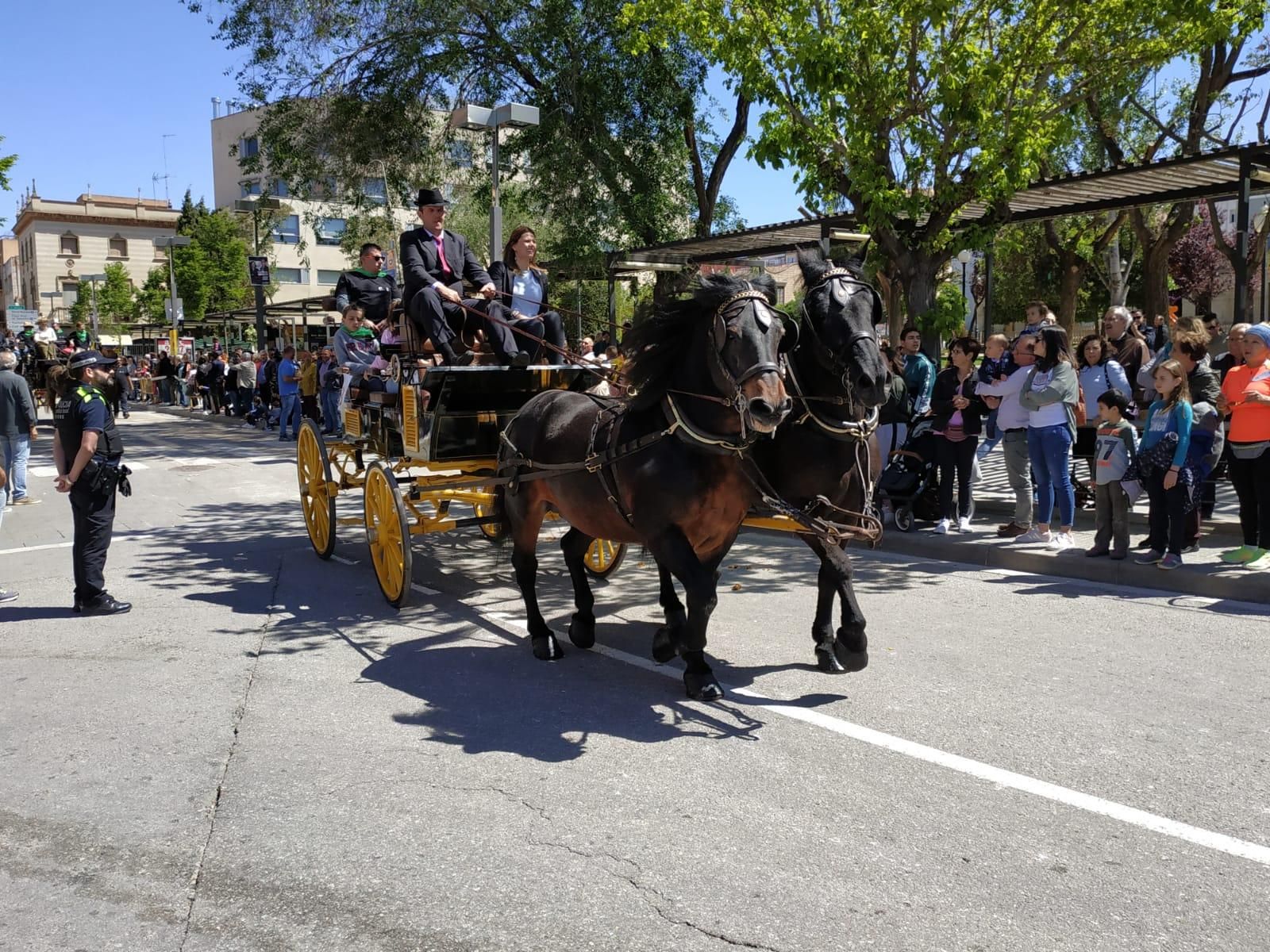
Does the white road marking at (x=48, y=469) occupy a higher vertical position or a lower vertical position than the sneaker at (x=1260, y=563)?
higher

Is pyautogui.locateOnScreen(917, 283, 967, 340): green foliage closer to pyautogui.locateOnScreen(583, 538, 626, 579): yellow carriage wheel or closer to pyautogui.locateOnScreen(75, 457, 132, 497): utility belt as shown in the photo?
pyautogui.locateOnScreen(583, 538, 626, 579): yellow carriage wheel

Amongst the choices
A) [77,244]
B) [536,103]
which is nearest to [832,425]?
[536,103]

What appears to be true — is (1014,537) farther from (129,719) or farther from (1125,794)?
(129,719)

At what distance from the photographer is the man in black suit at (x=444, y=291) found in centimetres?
740

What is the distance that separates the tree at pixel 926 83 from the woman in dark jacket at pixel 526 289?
431cm

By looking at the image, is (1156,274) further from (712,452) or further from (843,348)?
(712,452)

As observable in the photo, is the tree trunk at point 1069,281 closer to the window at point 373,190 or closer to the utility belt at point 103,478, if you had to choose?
the window at point 373,190

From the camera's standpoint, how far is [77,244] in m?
87.4

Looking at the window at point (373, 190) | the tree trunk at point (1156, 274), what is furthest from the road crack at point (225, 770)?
the tree trunk at point (1156, 274)

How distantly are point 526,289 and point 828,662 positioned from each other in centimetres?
395

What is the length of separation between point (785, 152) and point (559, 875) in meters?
9.50

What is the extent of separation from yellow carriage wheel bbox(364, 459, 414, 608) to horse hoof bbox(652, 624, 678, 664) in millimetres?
2045

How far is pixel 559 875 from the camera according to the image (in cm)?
352

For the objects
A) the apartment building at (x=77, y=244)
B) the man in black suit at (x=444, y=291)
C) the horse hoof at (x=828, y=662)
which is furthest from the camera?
the apartment building at (x=77, y=244)
